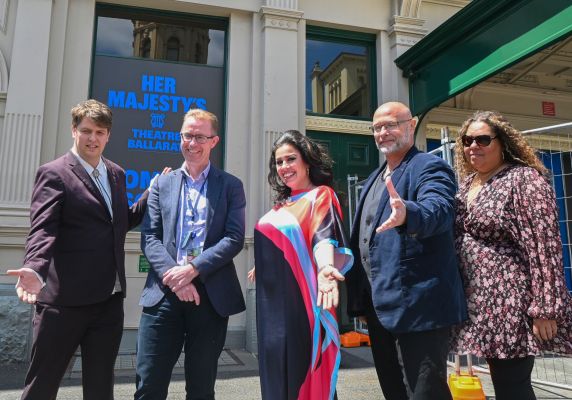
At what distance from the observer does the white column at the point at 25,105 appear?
597 cm

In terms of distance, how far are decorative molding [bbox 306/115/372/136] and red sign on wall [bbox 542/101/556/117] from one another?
4231 mm

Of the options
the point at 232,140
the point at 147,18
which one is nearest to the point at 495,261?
the point at 232,140

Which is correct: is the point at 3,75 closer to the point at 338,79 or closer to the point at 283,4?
the point at 283,4

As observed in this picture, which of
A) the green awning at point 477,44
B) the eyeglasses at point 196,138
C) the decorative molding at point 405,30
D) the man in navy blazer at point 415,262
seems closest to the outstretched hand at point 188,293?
the eyeglasses at point 196,138

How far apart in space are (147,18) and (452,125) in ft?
18.4

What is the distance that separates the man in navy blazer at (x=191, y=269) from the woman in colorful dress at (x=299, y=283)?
0.28 metres

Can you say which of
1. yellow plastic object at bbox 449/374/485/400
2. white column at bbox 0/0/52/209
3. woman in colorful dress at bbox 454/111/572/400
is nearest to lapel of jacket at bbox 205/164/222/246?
woman in colorful dress at bbox 454/111/572/400

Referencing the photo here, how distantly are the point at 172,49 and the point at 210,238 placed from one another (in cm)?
538

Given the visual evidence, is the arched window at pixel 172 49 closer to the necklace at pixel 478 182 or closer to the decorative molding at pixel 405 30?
the decorative molding at pixel 405 30

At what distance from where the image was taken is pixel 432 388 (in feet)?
6.95

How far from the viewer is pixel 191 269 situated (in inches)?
95.3

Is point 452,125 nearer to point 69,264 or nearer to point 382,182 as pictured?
point 382,182

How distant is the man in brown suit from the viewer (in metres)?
2.36

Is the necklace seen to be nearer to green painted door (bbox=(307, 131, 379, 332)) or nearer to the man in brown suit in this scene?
the man in brown suit
